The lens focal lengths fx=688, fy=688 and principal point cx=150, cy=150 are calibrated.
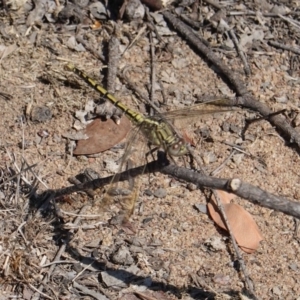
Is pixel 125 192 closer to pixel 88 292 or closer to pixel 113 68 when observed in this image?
pixel 88 292

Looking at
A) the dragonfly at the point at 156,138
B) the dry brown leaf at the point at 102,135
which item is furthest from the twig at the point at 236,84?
the dry brown leaf at the point at 102,135

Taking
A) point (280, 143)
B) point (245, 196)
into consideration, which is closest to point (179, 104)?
point (280, 143)

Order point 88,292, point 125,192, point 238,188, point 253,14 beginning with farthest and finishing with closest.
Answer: point 253,14, point 125,192, point 88,292, point 238,188

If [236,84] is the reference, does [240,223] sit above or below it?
below

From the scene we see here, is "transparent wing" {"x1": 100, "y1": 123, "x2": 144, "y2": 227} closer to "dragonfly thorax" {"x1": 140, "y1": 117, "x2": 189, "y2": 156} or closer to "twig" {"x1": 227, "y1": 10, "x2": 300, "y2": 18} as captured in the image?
"dragonfly thorax" {"x1": 140, "y1": 117, "x2": 189, "y2": 156}

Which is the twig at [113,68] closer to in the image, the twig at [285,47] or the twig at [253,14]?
the twig at [253,14]

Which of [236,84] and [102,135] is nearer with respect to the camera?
[102,135]

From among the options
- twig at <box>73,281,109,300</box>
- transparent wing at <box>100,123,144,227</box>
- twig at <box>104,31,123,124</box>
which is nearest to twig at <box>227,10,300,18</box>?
twig at <box>104,31,123,124</box>

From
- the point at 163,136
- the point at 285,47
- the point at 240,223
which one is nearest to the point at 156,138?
the point at 163,136
